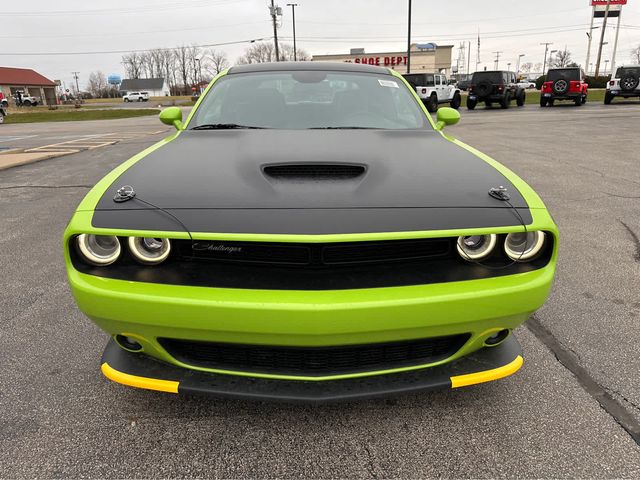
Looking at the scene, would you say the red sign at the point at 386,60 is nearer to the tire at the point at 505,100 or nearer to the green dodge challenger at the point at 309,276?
the tire at the point at 505,100

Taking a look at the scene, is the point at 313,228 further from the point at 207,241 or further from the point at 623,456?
the point at 623,456

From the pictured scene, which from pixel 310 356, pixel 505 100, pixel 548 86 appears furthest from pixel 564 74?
pixel 310 356

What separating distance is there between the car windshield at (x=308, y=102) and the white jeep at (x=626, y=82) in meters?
24.2

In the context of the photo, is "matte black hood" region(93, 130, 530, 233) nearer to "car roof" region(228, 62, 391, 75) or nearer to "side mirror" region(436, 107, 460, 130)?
"side mirror" region(436, 107, 460, 130)

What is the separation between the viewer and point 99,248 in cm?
183

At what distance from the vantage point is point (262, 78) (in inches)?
133

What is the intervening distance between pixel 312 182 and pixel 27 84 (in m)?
100

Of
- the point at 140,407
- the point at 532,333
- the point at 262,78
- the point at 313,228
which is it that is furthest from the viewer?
the point at 262,78

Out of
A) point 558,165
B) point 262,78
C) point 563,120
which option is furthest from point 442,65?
point 262,78

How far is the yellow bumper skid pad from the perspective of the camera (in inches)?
69.6

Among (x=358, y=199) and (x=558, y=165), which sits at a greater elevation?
(x=358, y=199)

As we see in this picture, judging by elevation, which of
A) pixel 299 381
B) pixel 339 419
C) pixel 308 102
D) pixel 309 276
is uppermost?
pixel 308 102

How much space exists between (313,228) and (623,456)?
4.97 feet

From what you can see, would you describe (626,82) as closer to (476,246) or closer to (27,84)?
(476,246)
